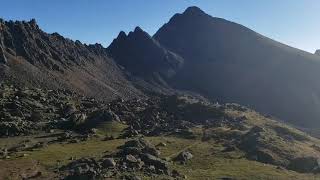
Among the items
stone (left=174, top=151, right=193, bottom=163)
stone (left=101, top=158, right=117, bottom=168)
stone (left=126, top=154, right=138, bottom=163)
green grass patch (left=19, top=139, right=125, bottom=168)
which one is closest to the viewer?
stone (left=101, top=158, right=117, bottom=168)

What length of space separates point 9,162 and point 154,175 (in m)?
40.0

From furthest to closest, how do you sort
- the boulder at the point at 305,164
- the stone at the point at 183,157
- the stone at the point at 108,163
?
the boulder at the point at 305,164, the stone at the point at 183,157, the stone at the point at 108,163

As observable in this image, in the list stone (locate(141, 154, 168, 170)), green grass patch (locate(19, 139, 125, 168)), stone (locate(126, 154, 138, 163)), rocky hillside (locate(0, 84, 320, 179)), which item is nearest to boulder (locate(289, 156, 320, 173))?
rocky hillside (locate(0, 84, 320, 179))

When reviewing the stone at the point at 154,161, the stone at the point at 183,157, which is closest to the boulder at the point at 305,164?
the stone at the point at 183,157

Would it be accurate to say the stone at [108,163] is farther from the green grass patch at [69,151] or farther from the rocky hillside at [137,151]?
the green grass patch at [69,151]

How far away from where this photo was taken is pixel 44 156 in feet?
447

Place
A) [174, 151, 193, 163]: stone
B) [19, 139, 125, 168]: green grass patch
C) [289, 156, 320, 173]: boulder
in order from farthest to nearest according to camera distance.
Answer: [289, 156, 320, 173]: boulder
[174, 151, 193, 163]: stone
[19, 139, 125, 168]: green grass patch

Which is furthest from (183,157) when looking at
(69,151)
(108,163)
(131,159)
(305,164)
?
(305,164)

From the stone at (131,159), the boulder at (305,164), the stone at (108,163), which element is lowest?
the boulder at (305,164)

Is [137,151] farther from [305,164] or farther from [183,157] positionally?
[305,164]

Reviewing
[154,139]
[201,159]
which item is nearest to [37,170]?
[201,159]

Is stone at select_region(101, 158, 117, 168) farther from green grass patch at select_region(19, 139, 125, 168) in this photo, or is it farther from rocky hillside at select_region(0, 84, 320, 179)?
green grass patch at select_region(19, 139, 125, 168)

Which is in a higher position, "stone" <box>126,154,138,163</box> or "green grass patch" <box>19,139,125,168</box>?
"stone" <box>126,154,138,163</box>

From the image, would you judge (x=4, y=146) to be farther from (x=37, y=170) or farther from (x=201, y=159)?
(x=201, y=159)
